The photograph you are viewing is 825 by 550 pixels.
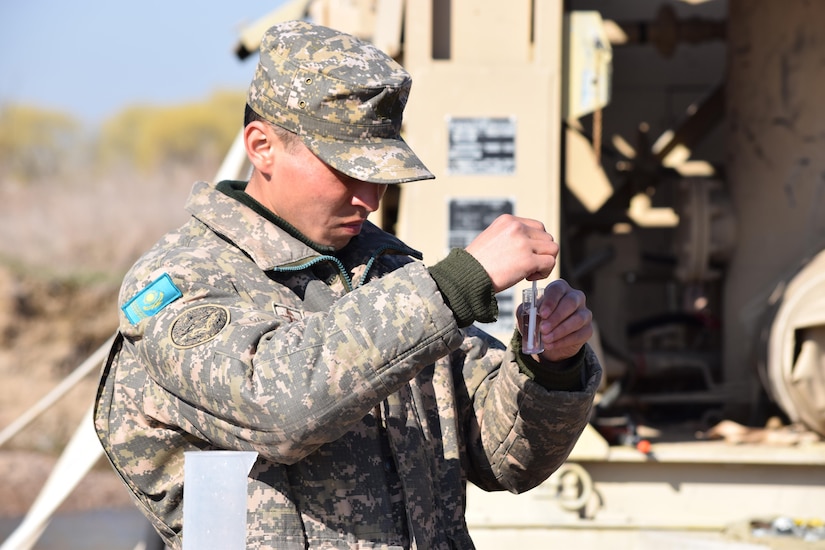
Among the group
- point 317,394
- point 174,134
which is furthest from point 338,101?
point 174,134

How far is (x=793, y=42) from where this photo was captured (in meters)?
4.93

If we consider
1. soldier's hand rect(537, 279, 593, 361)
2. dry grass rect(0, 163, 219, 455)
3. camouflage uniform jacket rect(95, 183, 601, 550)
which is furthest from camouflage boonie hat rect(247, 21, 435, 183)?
dry grass rect(0, 163, 219, 455)

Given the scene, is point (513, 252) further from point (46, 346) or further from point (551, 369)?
point (46, 346)

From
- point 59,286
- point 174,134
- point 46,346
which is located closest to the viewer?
point 46,346

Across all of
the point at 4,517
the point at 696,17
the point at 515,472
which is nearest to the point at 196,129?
the point at 4,517

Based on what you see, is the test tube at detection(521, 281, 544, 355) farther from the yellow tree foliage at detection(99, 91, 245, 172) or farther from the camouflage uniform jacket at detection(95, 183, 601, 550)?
the yellow tree foliage at detection(99, 91, 245, 172)

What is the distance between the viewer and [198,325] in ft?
6.21

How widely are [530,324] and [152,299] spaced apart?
1.89 feet

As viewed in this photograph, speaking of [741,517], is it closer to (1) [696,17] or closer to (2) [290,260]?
(1) [696,17]

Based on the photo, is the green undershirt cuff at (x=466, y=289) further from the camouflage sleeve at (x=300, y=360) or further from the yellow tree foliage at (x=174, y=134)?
the yellow tree foliage at (x=174, y=134)

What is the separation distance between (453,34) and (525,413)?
7.48ft

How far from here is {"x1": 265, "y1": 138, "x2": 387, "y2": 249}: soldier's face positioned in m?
2.07

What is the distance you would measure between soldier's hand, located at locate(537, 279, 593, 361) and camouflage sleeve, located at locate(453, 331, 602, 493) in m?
0.11

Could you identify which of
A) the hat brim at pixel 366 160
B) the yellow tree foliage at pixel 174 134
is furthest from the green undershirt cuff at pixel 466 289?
the yellow tree foliage at pixel 174 134
